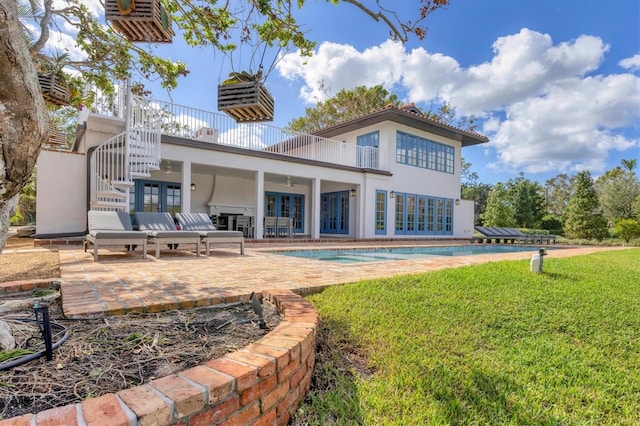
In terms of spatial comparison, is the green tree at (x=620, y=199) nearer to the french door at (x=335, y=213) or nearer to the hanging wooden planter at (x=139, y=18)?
the french door at (x=335, y=213)

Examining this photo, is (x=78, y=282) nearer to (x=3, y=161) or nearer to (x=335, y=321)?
(x=3, y=161)

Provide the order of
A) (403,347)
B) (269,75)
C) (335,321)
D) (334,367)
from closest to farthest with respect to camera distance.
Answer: (334,367)
(403,347)
(335,321)
(269,75)

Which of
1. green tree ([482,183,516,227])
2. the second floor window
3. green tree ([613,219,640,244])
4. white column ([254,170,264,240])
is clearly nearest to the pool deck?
white column ([254,170,264,240])

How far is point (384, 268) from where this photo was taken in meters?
4.88

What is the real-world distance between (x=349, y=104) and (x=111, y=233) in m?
22.0

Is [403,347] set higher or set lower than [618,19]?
lower

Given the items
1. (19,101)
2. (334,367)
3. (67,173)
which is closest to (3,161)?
(19,101)

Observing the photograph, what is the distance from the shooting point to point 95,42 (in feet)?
25.5

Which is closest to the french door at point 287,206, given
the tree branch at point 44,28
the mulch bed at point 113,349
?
the tree branch at point 44,28

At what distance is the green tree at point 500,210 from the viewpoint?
25250 millimetres

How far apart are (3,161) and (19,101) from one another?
254mm

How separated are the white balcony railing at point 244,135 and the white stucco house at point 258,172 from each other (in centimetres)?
4

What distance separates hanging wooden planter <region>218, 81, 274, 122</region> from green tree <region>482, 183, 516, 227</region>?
A: 25.2 m

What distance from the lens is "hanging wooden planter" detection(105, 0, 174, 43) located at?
332cm
